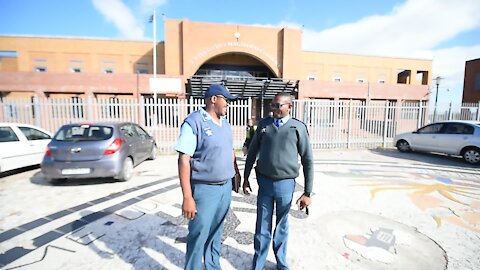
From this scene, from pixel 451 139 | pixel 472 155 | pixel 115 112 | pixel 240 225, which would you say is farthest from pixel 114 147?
pixel 472 155

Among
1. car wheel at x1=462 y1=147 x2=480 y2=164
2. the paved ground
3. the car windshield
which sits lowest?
the paved ground

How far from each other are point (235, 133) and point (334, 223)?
721 centimetres

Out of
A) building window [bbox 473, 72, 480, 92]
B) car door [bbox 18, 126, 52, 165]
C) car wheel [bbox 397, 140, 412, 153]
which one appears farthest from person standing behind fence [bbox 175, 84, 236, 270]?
building window [bbox 473, 72, 480, 92]

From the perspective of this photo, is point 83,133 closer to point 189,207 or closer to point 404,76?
point 189,207

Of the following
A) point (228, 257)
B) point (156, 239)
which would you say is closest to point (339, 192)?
point (228, 257)

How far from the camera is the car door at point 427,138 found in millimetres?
8305

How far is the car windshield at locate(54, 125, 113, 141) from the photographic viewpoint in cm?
491

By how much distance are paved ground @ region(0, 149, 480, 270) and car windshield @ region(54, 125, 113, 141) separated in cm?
106

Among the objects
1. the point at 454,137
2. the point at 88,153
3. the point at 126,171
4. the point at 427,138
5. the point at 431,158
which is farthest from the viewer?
the point at 427,138

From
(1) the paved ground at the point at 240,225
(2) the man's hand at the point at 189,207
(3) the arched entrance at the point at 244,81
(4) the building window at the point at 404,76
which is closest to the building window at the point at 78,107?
(1) the paved ground at the point at 240,225

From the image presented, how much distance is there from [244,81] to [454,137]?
11307 millimetres

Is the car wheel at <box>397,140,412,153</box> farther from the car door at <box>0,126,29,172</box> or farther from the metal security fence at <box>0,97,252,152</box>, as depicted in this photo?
the car door at <box>0,126,29,172</box>

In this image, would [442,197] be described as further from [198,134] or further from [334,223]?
[198,134]

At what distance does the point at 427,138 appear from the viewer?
8.52m
